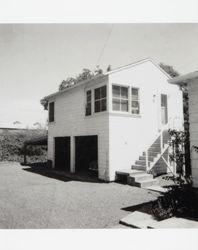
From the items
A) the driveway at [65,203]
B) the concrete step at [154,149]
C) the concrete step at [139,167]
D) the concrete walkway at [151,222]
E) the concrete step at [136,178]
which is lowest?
the driveway at [65,203]

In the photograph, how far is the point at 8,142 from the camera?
2377 centimetres

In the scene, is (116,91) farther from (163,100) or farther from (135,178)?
(135,178)

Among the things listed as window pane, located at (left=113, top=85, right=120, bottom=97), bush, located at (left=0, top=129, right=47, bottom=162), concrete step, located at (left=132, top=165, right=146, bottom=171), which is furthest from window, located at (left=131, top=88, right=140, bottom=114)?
bush, located at (left=0, top=129, right=47, bottom=162)

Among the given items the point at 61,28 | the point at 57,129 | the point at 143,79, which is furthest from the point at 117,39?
the point at 57,129

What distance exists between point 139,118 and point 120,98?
1.54 metres

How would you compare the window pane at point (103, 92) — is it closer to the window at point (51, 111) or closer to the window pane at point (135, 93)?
the window pane at point (135, 93)

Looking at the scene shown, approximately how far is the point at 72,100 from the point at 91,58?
7.48 metres

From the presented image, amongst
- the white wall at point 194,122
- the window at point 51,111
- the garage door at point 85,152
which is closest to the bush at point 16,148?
the window at point 51,111

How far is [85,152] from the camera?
18.6 meters

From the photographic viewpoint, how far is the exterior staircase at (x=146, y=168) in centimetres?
1176

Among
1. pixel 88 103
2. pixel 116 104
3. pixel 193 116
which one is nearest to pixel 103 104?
pixel 116 104

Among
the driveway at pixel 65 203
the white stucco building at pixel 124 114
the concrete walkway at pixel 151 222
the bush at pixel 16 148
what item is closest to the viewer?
the concrete walkway at pixel 151 222

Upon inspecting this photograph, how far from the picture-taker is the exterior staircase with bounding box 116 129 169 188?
11.8 metres

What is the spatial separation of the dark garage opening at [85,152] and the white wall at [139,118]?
4450 millimetres
